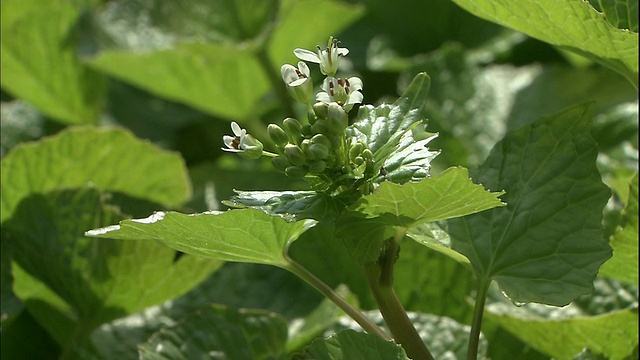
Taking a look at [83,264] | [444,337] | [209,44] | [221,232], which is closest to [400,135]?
[221,232]

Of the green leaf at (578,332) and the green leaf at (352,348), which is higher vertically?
the green leaf at (352,348)

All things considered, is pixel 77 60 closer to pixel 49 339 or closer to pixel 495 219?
pixel 49 339

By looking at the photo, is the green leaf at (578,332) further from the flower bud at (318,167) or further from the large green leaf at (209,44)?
the large green leaf at (209,44)

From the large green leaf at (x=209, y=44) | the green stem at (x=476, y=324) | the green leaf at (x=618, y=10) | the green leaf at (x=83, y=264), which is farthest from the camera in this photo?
the large green leaf at (x=209, y=44)

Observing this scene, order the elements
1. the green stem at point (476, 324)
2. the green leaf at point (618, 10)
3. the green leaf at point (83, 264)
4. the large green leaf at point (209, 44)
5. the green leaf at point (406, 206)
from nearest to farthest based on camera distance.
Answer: the green leaf at point (406, 206)
the green stem at point (476, 324)
the green leaf at point (618, 10)
the green leaf at point (83, 264)
the large green leaf at point (209, 44)

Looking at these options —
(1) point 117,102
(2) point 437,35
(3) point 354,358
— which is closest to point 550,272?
(3) point 354,358

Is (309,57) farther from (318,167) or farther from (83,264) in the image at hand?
(83,264)

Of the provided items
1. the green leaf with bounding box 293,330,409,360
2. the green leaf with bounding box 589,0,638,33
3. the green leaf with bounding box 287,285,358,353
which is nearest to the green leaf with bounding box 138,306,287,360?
the green leaf with bounding box 287,285,358,353

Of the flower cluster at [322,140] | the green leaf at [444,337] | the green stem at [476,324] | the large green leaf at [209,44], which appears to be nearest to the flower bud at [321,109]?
the flower cluster at [322,140]
